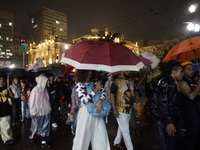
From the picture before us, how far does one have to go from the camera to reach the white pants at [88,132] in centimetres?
266

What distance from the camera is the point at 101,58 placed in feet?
7.50

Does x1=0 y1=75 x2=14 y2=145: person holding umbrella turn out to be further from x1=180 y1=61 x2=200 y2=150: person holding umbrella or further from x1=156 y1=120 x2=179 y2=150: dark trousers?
x1=180 y1=61 x2=200 y2=150: person holding umbrella

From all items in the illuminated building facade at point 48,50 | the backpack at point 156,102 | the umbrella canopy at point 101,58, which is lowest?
the backpack at point 156,102

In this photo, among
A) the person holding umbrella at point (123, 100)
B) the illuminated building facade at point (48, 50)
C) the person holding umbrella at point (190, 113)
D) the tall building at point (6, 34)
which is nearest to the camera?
the person holding umbrella at point (190, 113)

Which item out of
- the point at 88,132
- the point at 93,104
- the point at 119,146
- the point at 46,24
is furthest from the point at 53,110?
the point at 46,24

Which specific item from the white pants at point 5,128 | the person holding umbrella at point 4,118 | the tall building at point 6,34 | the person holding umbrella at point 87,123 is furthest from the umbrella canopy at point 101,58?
the tall building at point 6,34

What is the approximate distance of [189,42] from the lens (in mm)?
3516

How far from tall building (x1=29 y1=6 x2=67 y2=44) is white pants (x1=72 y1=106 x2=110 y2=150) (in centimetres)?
10018

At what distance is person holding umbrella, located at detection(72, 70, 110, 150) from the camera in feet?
8.73

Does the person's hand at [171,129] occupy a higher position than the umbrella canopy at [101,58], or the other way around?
the umbrella canopy at [101,58]

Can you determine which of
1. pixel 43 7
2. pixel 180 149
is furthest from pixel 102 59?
pixel 43 7

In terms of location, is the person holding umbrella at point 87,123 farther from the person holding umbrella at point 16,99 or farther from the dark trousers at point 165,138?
the person holding umbrella at point 16,99

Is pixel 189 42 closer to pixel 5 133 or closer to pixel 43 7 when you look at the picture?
pixel 5 133

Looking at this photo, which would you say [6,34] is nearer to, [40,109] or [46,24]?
[46,24]
